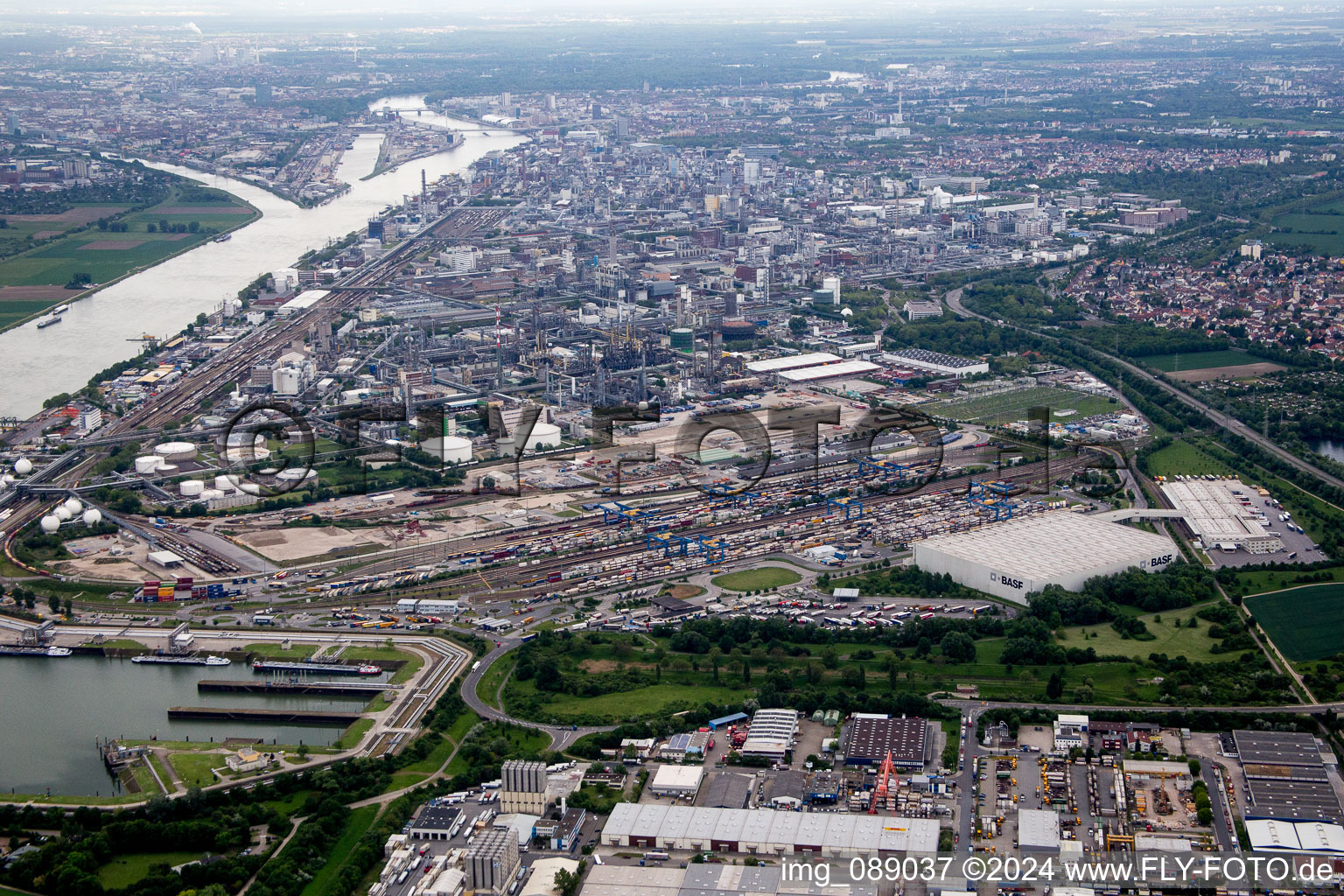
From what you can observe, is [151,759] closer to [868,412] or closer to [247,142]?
[868,412]

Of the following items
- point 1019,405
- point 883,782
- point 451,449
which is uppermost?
point 883,782

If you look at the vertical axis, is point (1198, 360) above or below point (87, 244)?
below

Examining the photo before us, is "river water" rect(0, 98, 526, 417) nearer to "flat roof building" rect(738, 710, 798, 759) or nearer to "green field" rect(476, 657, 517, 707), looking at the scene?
"green field" rect(476, 657, 517, 707)

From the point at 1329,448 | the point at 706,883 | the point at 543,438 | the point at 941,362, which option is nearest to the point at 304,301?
the point at 543,438

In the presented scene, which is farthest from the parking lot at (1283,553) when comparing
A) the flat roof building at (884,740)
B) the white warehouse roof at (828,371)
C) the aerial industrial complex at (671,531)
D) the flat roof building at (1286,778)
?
the white warehouse roof at (828,371)

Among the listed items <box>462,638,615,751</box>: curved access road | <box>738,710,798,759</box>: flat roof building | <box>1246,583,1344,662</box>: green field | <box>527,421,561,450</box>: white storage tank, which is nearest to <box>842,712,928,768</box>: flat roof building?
<box>738,710,798,759</box>: flat roof building

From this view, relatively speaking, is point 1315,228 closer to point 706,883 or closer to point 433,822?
point 706,883

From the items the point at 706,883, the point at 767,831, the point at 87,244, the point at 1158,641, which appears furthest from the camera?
the point at 87,244

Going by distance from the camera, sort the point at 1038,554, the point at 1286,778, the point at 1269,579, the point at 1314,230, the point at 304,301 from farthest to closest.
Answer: the point at 1314,230
the point at 304,301
the point at 1038,554
the point at 1269,579
the point at 1286,778

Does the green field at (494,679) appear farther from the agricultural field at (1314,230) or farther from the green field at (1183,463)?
the agricultural field at (1314,230)
